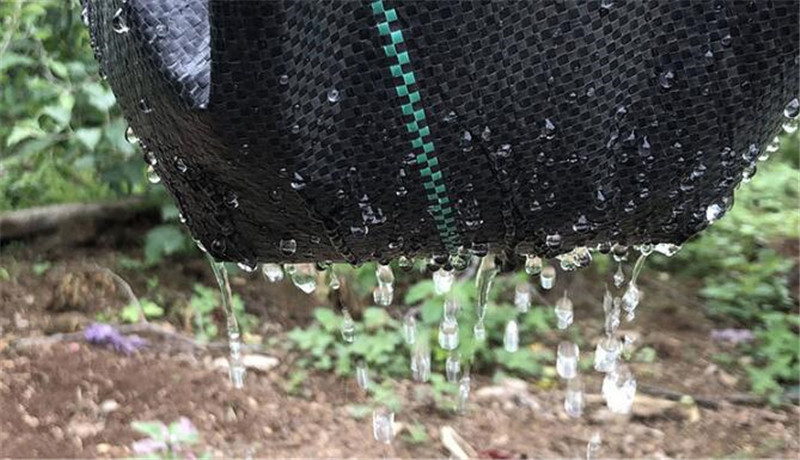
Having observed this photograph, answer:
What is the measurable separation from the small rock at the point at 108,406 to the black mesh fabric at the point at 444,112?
149 cm

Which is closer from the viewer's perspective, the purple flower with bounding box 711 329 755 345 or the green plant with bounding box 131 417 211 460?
the green plant with bounding box 131 417 211 460

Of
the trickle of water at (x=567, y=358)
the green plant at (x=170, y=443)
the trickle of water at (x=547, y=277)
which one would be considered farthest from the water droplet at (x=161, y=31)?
the green plant at (x=170, y=443)

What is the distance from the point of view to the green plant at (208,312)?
2494 millimetres

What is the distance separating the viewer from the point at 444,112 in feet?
2.11

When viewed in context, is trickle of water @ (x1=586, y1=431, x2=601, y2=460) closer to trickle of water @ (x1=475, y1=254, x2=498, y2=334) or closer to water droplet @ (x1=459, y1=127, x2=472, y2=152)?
trickle of water @ (x1=475, y1=254, x2=498, y2=334)

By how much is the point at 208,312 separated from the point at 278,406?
450mm

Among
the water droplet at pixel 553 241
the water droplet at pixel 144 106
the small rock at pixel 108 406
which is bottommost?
the small rock at pixel 108 406

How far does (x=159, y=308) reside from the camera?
2.52 metres

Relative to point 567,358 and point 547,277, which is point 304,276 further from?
point 567,358

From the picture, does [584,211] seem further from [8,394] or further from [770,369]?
[770,369]

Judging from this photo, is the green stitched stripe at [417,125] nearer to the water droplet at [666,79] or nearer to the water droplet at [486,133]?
the water droplet at [486,133]

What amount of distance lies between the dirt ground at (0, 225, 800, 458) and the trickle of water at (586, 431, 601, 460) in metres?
0.01

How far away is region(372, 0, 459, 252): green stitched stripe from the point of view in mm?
606

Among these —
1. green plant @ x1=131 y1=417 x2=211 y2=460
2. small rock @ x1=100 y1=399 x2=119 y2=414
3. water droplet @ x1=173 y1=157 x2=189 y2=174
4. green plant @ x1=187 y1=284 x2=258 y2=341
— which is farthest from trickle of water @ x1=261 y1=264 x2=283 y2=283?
green plant @ x1=187 y1=284 x2=258 y2=341
